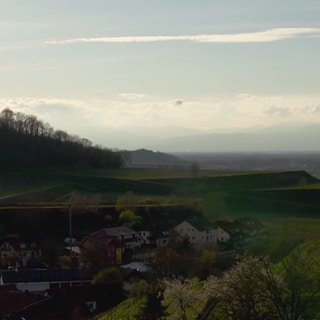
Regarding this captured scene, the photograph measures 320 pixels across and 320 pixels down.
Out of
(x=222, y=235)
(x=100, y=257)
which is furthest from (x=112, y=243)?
(x=222, y=235)

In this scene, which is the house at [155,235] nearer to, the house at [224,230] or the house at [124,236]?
the house at [124,236]

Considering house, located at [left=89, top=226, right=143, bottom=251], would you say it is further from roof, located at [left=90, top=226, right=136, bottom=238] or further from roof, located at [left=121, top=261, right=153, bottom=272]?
roof, located at [left=121, top=261, right=153, bottom=272]

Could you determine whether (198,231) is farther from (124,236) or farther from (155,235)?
(124,236)

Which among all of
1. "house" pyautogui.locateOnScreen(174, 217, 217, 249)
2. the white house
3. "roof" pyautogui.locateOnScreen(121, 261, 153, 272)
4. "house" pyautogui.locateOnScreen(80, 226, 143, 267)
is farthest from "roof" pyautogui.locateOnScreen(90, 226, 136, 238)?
"roof" pyautogui.locateOnScreen(121, 261, 153, 272)

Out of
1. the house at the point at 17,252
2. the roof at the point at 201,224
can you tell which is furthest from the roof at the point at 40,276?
the roof at the point at 201,224

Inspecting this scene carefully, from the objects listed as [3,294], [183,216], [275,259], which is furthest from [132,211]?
[275,259]

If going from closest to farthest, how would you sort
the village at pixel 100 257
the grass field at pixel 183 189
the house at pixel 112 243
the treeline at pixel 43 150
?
the village at pixel 100 257 → the house at pixel 112 243 → the grass field at pixel 183 189 → the treeline at pixel 43 150
